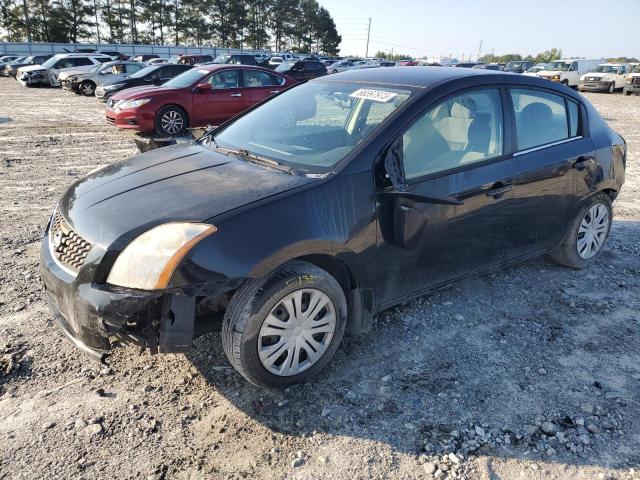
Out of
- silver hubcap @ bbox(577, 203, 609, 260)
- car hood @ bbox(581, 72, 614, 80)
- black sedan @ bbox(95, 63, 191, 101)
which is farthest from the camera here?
car hood @ bbox(581, 72, 614, 80)

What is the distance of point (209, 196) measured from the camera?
2688 mm

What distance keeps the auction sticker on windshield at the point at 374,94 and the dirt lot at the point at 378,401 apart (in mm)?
1503

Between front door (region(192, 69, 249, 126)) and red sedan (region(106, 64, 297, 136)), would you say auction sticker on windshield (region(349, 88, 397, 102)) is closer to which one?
red sedan (region(106, 64, 297, 136))

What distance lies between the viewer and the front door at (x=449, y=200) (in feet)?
9.82

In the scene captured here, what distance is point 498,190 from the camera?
135 inches

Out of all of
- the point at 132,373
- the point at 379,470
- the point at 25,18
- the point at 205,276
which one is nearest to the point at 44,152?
the point at 132,373

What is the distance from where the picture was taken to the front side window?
37.7ft

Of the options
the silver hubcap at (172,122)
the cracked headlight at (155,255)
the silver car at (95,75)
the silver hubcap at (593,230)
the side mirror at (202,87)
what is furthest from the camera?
the silver car at (95,75)

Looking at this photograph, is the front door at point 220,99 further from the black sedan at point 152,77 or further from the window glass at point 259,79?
the black sedan at point 152,77

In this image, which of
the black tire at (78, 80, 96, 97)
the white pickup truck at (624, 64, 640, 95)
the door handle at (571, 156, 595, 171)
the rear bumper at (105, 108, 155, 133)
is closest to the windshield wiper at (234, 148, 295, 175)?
the door handle at (571, 156, 595, 171)

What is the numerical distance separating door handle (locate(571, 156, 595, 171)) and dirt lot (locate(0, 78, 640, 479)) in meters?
1.01

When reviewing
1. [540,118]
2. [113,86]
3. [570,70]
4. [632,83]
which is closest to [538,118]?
[540,118]

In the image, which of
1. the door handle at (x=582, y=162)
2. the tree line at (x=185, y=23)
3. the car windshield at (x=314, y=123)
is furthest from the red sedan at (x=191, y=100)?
the tree line at (x=185, y=23)

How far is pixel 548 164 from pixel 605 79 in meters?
26.5
